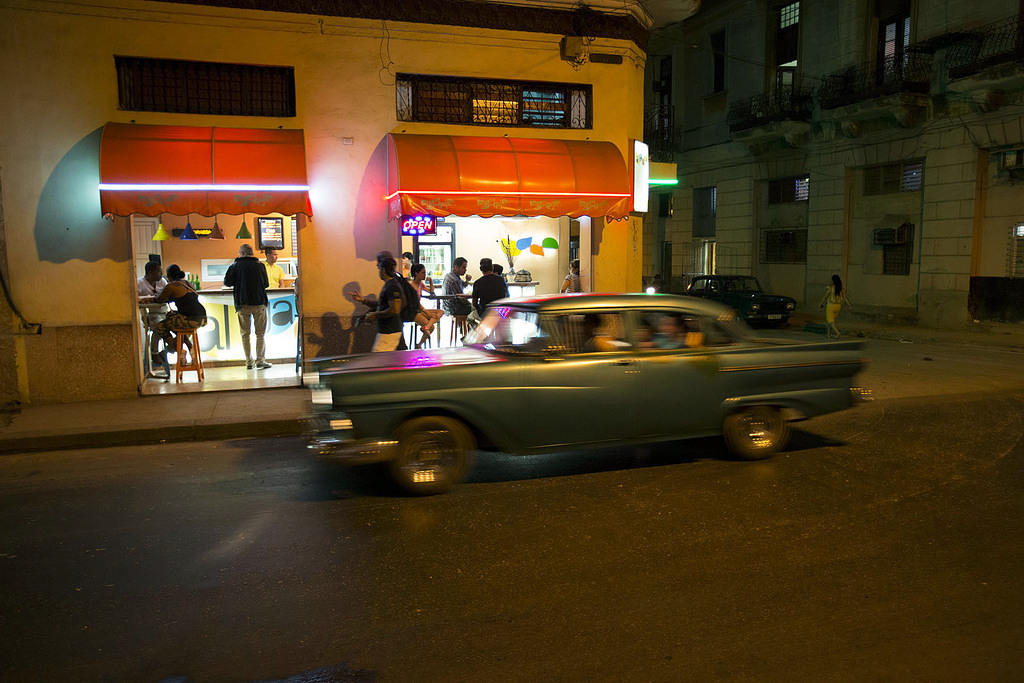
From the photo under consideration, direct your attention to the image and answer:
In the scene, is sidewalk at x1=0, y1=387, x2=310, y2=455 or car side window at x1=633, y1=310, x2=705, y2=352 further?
sidewalk at x1=0, y1=387, x2=310, y2=455

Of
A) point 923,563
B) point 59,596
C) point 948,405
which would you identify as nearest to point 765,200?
point 948,405

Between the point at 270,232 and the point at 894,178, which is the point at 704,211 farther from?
the point at 270,232

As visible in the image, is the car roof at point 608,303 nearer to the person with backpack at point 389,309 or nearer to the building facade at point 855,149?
the person with backpack at point 389,309

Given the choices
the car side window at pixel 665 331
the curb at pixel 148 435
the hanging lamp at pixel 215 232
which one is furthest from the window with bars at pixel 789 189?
the curb at pixel 148 435

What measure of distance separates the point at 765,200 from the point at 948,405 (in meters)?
17.3

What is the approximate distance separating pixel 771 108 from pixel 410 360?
2132 cm

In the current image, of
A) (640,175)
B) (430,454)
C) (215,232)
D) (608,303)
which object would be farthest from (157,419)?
(640,175)

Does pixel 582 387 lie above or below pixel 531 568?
above

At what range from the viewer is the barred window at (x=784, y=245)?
24452 mm

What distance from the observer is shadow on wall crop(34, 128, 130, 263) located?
10250 mm

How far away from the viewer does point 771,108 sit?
2398cm

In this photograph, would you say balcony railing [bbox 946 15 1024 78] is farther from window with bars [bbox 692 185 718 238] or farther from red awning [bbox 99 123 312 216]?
red awning [bbox 99 123 312 216]

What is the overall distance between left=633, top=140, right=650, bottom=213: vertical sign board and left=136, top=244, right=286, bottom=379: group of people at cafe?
6.47 m

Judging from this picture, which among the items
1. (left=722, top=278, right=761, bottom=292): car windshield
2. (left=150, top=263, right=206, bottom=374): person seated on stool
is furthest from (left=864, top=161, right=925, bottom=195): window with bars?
(left=150, top=263, right=206, bottom=374): person seated on stool
